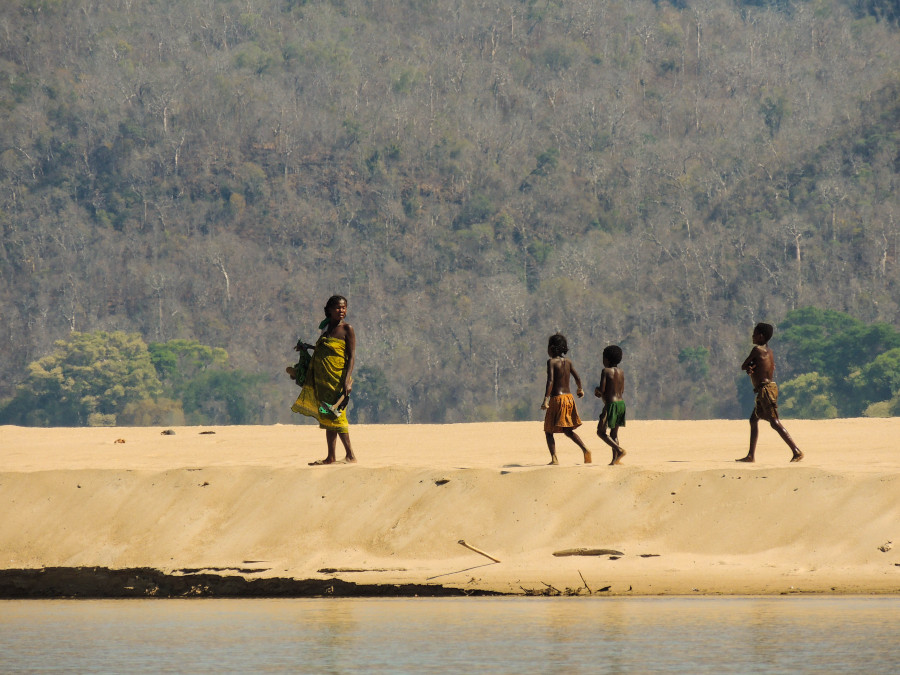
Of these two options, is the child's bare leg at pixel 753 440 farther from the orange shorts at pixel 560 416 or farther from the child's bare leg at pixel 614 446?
the orange shorts at pixel 560 416

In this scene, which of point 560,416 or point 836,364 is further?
point 836,364

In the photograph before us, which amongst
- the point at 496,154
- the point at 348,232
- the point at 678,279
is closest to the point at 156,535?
the point at 678,279

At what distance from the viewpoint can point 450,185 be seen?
8038cm

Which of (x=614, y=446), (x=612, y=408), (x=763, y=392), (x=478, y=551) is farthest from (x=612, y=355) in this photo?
(x=478, y=551)

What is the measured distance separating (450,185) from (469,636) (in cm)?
7385

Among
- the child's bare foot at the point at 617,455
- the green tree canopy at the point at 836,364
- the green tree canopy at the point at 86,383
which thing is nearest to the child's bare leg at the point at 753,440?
the child's bare foot at the point at 617,455

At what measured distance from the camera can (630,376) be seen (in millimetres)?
61344

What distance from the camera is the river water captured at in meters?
6.51

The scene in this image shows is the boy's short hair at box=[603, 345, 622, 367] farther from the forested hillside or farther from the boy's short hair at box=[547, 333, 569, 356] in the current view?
the forested hillside

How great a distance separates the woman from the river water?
223 centimetres

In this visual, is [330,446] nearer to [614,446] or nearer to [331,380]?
[331,380]

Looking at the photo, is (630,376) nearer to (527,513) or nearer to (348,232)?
(348,232)

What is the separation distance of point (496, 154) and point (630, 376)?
2467cm

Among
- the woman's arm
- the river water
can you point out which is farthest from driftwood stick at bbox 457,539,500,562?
the woman's arm
